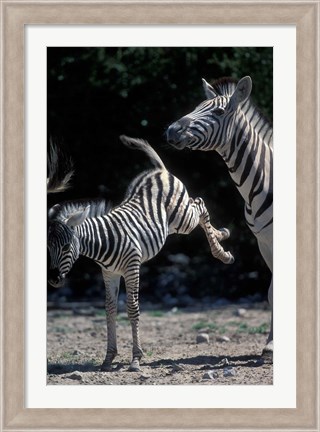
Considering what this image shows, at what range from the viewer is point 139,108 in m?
14.8

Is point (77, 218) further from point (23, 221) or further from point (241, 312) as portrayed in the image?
point (241, 312)

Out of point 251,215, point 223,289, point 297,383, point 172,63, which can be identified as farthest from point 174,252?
point 297,383

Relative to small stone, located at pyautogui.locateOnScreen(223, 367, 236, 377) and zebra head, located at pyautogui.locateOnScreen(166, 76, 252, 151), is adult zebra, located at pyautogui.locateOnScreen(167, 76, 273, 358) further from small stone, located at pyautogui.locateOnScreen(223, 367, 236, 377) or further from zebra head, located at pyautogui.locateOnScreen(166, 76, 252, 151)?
small stone, located at pyautogui.locateOnScreen(223, 367, 236, 377)

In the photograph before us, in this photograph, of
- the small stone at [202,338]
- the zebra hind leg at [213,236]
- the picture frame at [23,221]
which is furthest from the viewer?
the small stone at [202,338]

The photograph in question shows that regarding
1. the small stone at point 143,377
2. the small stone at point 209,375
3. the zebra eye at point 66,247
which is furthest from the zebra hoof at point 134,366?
the zebra eye at point 66,247

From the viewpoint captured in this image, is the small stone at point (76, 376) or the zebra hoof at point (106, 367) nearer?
the small stone at point (76, 376)

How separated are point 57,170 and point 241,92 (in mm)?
1990

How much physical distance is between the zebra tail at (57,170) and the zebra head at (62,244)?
328 millimetres

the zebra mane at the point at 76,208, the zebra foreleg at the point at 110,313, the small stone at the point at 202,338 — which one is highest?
the zebra mane at the point at 76,208

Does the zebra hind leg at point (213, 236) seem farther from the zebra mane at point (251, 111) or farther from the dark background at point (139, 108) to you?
the dark background at point (139, 108)

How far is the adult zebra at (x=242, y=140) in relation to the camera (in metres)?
8.65

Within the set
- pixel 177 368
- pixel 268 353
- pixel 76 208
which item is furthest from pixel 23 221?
pixel 268 353

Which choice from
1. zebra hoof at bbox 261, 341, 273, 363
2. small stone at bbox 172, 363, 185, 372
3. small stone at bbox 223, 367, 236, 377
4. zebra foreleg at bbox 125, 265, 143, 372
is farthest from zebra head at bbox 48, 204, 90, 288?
zebra hoof at bbox 261, 341, 273, 363

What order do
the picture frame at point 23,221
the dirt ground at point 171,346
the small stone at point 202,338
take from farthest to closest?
the small stone at point 202,338 → the dirt ground at point 171,346 → the picture frame at point 23,221
